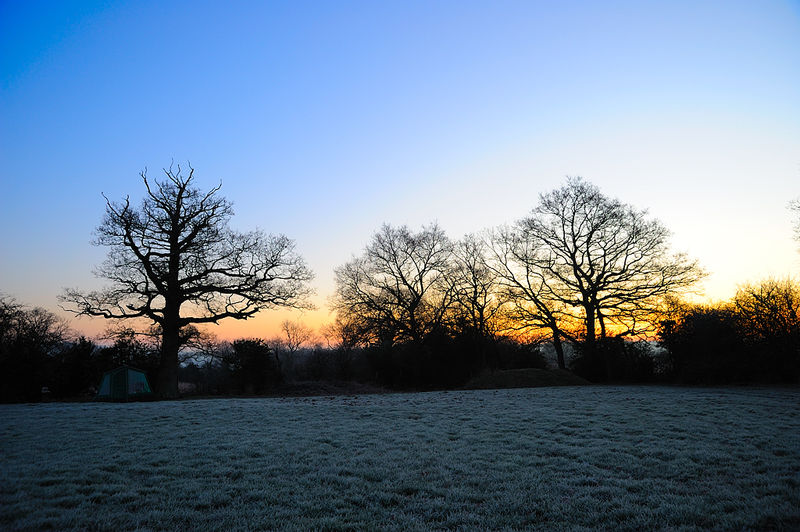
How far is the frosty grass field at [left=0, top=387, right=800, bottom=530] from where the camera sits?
14.0ft

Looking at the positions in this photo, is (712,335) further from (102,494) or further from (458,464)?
(102,494)

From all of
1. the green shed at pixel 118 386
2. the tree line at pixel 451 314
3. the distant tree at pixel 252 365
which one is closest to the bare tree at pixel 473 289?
the tree line at pixel 451 314

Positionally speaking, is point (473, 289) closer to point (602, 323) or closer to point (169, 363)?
point (602, 323)

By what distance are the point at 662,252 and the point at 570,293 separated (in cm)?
603

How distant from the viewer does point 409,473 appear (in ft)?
19.3

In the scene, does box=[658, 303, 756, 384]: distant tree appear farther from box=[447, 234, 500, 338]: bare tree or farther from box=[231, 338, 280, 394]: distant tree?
box=[231, 338, 280, 394]: distant tree

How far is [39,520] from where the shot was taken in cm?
411

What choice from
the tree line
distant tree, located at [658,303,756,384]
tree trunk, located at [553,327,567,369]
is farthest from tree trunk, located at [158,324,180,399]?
distant tree, located at [658,303,756,384]

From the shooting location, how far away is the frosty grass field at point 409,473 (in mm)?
4277

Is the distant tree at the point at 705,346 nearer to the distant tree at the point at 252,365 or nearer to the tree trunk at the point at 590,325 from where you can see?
the tree trunk at the point at 590,325

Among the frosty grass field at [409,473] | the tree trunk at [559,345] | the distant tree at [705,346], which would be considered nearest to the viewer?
the frosty grass field at [409,473]

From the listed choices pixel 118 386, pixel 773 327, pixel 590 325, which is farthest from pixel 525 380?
pixel 118 386

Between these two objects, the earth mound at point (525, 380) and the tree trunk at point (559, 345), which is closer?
the earth mound at point (525, 380)

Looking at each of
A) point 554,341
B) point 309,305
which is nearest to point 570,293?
point 554,341
